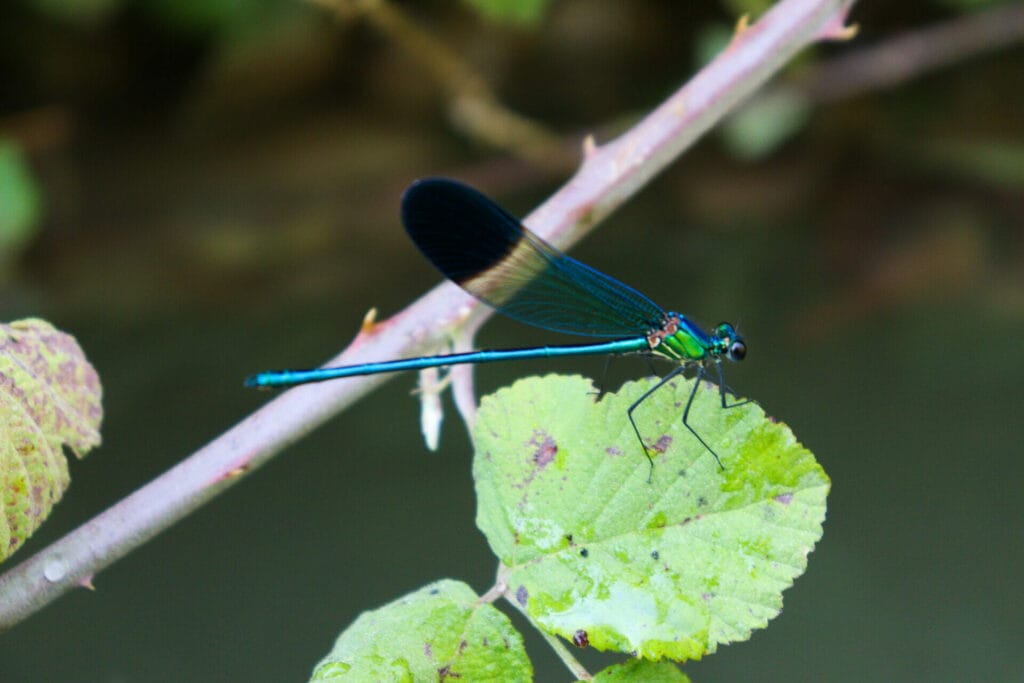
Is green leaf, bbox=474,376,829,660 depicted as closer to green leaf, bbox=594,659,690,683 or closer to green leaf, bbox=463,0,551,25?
green leaf, bbox=594,659,690,683

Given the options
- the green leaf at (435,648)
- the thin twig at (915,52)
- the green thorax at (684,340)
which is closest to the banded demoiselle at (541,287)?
the green thorax at (684,340)

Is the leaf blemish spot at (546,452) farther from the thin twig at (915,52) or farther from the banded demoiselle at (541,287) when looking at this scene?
the thin twig at (915,52)

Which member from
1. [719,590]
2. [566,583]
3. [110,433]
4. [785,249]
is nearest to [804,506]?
[719,590]

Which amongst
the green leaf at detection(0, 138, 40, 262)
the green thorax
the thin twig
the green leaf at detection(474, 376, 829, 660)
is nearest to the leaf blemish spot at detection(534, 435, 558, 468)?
the green leaf at detection(474, 376, 829, 660)

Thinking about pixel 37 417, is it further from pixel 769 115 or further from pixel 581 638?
pixel 769 115

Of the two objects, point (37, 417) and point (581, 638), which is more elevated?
point (37, 417)

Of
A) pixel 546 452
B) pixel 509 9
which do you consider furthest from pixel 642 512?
pixel 509 9

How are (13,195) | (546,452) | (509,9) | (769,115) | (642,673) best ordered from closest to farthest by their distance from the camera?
1. (642,673)
2. (546,452)
3. (509,9)
4. (13,195)
5. (769,115)
